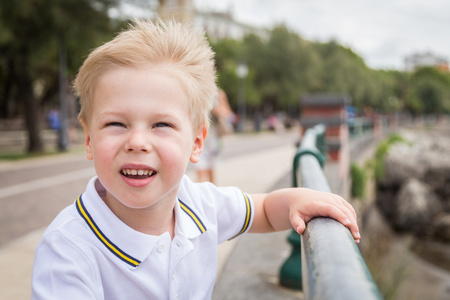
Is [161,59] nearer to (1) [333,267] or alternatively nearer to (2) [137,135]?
(2) [137,135]

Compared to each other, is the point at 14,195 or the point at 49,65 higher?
the point at 49,65

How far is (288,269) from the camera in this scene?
2.57 m

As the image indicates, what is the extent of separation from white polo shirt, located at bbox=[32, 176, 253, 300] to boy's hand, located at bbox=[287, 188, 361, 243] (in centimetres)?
35

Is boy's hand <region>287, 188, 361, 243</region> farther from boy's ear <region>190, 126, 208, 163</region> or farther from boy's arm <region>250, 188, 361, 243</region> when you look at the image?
boy's ear <region>190, 126, 208, 163</region>

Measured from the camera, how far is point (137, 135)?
1237 millimetres

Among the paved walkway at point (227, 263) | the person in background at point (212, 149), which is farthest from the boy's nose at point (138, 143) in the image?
the person in background at point (212, 149)


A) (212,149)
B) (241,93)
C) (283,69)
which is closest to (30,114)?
(212,149)

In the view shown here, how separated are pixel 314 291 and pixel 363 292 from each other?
100mm

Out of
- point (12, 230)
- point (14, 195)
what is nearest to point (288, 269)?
point (12, 230)

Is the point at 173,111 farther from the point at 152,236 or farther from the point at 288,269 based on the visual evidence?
the point at 288,269

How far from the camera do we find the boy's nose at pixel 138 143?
1.22m

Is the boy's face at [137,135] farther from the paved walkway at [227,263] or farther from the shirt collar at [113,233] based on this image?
the paved walkway at [227,263]

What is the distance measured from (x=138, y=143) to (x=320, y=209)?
517 mm

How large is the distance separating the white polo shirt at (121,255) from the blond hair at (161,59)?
300 millimetres
